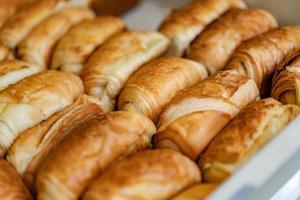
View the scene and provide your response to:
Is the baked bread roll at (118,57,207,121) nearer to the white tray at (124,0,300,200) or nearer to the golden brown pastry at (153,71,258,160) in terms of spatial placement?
the golden brown pastry at (153,71,258,160)

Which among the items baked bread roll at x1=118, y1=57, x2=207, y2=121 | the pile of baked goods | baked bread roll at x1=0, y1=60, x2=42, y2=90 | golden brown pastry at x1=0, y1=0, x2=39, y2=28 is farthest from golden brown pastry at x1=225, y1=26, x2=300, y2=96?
golden brown pastry at x1=0, y1=0, x2=39, y2=28

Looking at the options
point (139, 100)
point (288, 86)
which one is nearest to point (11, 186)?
point (139, 100)

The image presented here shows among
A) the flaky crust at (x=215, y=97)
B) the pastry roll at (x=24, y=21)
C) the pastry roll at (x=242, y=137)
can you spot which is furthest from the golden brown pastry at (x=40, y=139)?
the pastry roll at (x=24, y=21)

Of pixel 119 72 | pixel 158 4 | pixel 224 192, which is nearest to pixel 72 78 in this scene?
pixel 119 72

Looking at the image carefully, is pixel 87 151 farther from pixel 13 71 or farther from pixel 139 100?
pixel 13 71

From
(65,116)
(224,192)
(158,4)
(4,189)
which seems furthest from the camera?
(158,4)

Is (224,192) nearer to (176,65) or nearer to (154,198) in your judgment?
(154,198)

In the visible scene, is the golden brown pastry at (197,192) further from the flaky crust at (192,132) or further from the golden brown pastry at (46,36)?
the golden brown pastry at (46,36)
